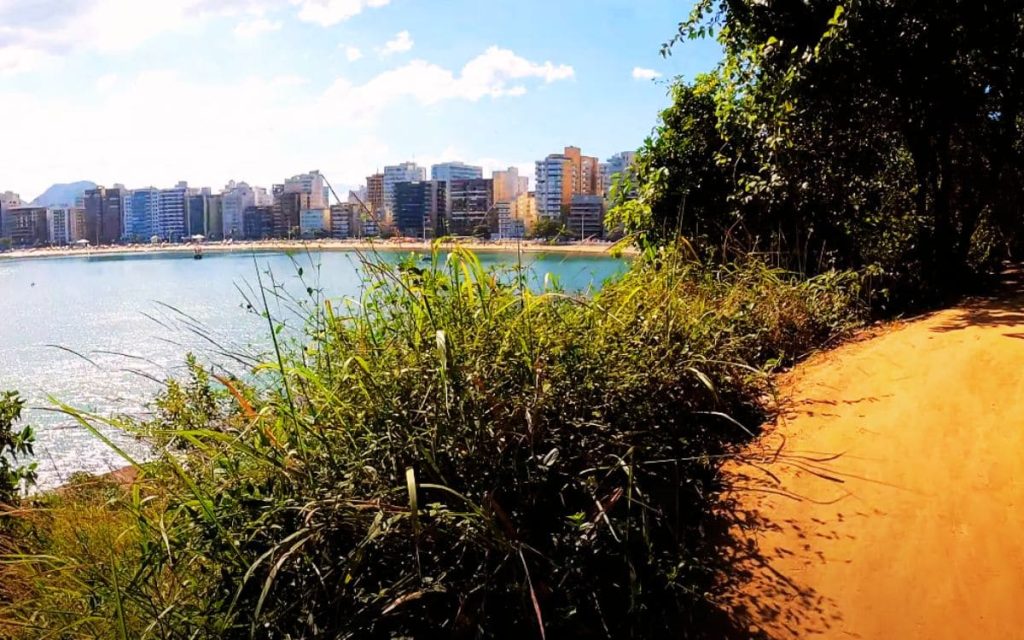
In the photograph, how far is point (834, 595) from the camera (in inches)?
Answer: 91.1

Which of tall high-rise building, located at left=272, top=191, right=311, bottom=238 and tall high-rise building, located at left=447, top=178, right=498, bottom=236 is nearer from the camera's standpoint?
tall high-rise building, located at left=447, top=178, right=498, bottom=236

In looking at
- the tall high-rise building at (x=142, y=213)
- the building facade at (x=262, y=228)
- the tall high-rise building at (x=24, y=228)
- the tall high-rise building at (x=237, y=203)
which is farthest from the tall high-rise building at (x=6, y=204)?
the building facade at (x=262, y=228)

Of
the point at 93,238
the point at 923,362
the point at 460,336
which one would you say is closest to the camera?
the point at 460,336

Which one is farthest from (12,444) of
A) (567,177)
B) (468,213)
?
(567,177)

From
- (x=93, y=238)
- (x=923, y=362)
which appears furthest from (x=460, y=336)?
(x=93, y=238)

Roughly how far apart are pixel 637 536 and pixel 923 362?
9.49ft

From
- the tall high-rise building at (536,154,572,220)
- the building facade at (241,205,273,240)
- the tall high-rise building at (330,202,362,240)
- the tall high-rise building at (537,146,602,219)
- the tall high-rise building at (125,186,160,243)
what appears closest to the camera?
the tall high-rise building at (330,202,362,240)

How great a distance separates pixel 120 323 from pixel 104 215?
225ft

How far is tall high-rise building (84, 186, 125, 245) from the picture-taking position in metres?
77.8

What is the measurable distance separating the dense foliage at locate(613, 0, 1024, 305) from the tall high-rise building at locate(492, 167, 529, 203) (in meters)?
1.80

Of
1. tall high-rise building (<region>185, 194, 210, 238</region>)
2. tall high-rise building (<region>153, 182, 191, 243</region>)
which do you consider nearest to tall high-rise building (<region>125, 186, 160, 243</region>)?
tall high-rise building (<region>153, 182, 191, 243</region>)

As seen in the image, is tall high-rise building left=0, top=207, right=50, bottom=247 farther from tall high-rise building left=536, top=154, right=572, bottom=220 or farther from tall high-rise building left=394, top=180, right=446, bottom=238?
tall high-rise building left=394, top=180, right=446, bottom=238

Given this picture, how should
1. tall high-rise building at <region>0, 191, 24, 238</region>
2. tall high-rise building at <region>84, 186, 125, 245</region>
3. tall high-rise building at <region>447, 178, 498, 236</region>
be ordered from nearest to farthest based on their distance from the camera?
tall high-rise building at <region>447, 178, 498, 236</region> < tall high-rise building at <region>0, 191, 24, 238</region> < tall high-rise building at <region>84, 186, 125, 245</region>

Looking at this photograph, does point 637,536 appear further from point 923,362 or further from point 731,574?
point 923,362
